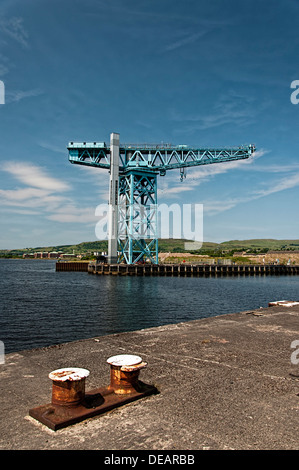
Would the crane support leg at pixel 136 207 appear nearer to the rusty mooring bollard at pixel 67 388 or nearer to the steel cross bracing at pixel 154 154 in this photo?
the steel cross bracing at pixel 154 154

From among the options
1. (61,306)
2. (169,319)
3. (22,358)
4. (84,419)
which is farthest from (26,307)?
(84,419)

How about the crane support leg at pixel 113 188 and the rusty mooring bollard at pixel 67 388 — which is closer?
the rusty mooring bollard at pixel 67 388

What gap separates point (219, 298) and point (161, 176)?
30982mm

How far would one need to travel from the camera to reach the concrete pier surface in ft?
13.2

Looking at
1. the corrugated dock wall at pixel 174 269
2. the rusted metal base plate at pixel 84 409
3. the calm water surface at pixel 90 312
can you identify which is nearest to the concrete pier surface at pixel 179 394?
the rusted metal base plate at pixel 84 409

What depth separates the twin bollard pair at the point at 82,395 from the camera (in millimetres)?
4445

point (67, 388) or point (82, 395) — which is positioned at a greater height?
point (67, 388)

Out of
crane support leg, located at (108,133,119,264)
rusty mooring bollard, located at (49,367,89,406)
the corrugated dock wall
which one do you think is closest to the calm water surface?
rusty mooring bollard, located at (49,367,89,406)

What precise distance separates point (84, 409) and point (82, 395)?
0.59 feet

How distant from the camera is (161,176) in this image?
59.2 meters

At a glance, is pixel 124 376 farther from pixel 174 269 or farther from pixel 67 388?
pixel 174 269

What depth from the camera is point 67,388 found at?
14.9ft

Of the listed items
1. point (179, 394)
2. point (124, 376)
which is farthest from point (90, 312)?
point (124, 376)
